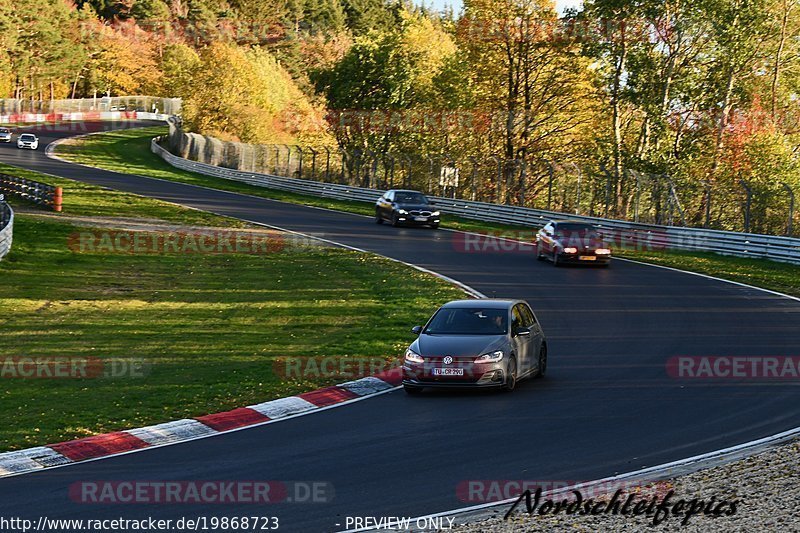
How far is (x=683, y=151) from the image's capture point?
185 ft

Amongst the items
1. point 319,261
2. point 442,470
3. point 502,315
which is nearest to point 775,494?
point 442,470

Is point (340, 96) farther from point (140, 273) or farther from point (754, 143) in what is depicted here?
point (140, 273)

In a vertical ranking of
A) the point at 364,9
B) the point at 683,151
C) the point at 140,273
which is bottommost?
the point at 140,273

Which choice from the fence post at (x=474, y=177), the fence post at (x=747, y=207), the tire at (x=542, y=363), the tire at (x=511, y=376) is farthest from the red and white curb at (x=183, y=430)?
the fence post at (x=474, y=177)

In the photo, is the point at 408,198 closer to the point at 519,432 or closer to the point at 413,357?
the point at 413,357

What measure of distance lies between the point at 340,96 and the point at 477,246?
123 feet

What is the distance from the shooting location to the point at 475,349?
16.3 m

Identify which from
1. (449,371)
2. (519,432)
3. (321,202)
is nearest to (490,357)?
(449,371)

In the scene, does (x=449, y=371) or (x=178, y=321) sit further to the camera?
(x=178, y=321)

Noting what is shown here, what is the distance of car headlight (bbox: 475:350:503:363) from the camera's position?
1616cm

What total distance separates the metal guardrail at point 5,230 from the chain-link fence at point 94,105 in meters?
84.1

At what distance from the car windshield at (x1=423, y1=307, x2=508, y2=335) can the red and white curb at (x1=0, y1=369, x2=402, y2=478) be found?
4.03 feet

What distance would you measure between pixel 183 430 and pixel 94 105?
12704cm

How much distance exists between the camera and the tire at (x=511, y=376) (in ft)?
53.5
